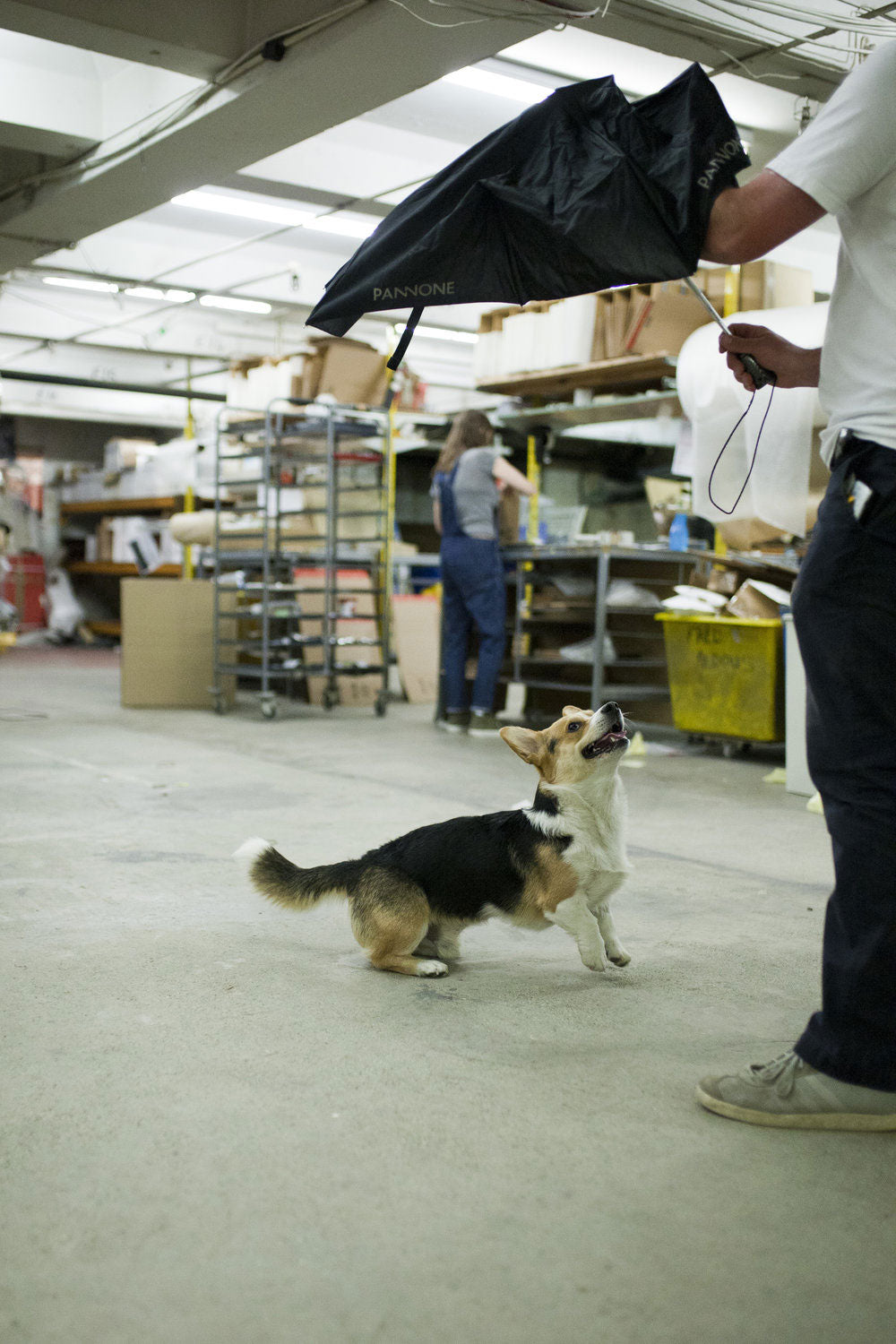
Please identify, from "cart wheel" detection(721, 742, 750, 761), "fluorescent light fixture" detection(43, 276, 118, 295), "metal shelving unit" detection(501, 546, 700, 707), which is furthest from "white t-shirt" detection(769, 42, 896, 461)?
"fluorescent light fixture" detection(43, 276, 118, 295)

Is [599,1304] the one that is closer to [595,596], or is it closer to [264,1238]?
[264,1238]

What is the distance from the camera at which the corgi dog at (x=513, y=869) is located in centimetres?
227

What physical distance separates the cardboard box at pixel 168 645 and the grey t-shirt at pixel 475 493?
2322mm

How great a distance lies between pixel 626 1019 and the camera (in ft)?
7.00

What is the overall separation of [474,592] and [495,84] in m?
2.91

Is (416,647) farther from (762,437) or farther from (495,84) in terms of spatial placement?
(762,437)

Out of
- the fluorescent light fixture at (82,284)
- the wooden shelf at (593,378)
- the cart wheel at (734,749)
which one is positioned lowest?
the cart wheel at (734,749)

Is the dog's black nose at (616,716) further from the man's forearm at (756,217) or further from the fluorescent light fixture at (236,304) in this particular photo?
the fluorescent light fixture at (236,304)

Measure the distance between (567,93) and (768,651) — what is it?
3.78m

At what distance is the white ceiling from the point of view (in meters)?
5.07

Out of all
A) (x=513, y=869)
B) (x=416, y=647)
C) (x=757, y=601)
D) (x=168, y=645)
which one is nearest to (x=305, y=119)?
(x=757, y=601)

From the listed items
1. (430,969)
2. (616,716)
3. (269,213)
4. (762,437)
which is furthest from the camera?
(269,213)

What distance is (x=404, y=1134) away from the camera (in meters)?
1.64

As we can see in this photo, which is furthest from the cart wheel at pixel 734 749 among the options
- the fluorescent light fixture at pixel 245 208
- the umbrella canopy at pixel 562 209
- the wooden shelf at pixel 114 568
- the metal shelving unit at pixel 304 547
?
the wooden shelf at pixel 114 568
